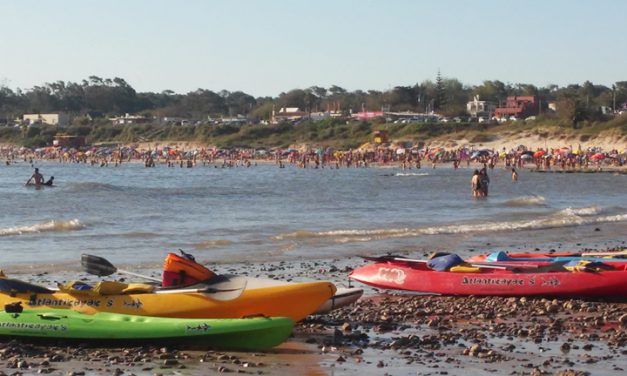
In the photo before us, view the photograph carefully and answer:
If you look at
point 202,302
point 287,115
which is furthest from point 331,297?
point 287,115

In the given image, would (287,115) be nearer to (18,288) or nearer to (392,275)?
(392,275)

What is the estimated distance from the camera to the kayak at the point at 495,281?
1559 centimetres

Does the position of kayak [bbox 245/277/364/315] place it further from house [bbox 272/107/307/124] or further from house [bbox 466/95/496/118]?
house [bbox 272/107/307/124]

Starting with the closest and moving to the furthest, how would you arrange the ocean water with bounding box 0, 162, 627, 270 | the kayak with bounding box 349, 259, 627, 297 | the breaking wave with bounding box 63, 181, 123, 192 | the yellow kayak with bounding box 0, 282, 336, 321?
1. the yellow kayak with bounding box 0, 282, 336, 321
2. the kayak with bounding box 349, 259, 627, 297
3. the ocean water with bounding box 0, 162, 627, 270
4. the breaking wave with bounding box 63, 181, 123, 192

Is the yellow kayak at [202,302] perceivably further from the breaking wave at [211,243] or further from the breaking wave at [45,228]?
the breaking wave at [45,228]

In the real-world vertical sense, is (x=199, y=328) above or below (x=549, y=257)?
above

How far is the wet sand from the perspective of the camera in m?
11.1

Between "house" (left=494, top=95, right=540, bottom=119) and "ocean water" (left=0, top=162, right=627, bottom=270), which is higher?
"house" (left=494, top=95, right=540, bottom=119)

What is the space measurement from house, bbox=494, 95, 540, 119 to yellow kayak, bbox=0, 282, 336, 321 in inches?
4754

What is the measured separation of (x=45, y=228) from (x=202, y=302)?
56.7 ft

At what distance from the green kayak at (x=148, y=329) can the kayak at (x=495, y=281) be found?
15.7 ft

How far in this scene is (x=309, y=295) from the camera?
42.7 feet

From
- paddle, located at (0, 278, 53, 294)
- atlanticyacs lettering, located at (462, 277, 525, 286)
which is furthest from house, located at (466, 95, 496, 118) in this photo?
paddle, located at (0, 278, 53, 294)

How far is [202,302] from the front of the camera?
12.9 m
